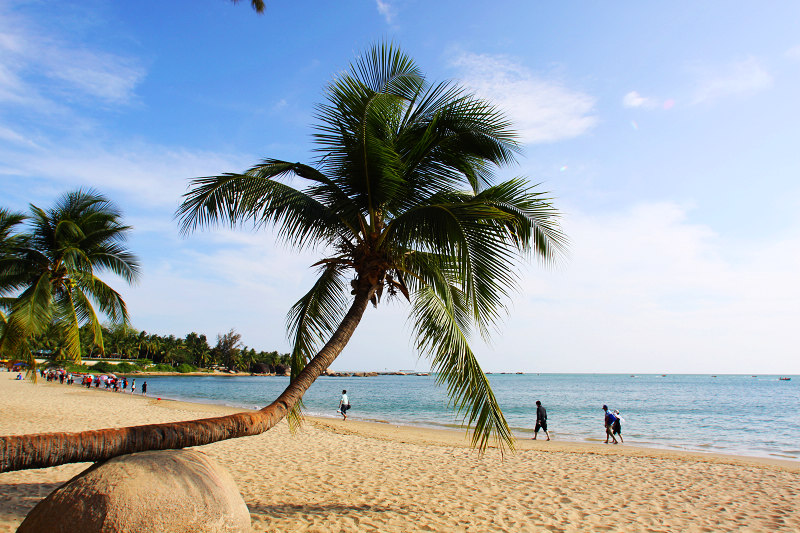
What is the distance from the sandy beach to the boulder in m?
1.83

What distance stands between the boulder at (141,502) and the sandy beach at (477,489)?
1832mm

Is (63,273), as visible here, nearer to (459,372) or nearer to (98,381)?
(459,372)

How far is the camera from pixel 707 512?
6.94 meters

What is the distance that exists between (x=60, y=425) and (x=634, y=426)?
26.2m

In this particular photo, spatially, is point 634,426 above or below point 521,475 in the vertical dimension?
below

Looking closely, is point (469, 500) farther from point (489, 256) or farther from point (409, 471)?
point (489, 256)

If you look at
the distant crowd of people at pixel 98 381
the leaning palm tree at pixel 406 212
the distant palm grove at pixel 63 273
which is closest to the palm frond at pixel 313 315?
the leaning palm tree at pixel 406 212

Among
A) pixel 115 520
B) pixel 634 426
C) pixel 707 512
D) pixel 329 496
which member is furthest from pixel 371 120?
pixel 634 426

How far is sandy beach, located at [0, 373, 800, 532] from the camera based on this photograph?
19.5ft

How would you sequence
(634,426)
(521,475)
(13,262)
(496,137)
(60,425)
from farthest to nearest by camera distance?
(634,426)
(60,425)
(13,262)
(521,475)
(496,137)

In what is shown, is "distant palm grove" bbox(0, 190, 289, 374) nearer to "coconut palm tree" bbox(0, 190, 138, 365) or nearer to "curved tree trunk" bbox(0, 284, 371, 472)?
"coconut palm tree" bbox(0, 190, 138, 365)

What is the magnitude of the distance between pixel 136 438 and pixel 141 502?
0.57 m

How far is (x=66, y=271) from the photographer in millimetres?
12500

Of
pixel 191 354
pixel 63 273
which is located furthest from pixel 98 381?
pixel 191 354
